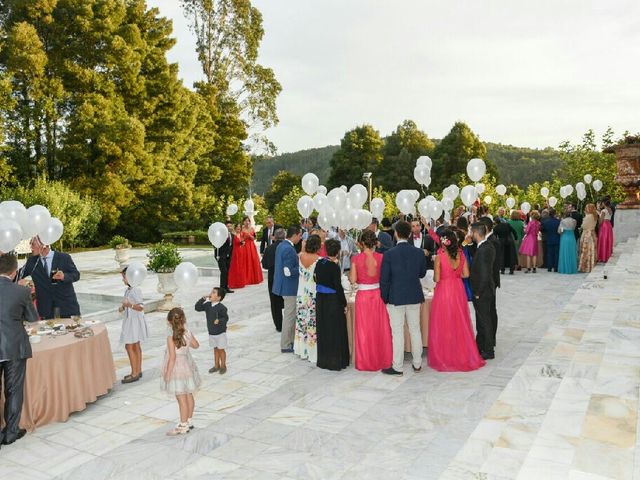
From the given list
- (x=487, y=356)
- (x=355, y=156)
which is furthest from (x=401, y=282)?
(x=355, y=156)

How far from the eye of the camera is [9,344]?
14.7ft

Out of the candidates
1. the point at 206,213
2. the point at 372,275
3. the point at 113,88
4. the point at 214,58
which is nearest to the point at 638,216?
the point at 372,275

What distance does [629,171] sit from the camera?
15031mm

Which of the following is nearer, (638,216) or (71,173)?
(638,216)

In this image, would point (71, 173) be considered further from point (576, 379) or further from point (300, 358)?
point (576, 379)

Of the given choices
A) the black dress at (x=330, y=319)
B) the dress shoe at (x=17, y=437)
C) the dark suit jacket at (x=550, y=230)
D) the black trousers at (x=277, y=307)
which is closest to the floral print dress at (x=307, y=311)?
the black dress at (x=330, y=319)

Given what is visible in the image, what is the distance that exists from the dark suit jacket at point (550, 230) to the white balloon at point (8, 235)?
11.8 metres

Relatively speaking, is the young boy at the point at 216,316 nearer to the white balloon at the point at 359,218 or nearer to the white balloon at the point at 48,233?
the white balloon at the point at 48,233

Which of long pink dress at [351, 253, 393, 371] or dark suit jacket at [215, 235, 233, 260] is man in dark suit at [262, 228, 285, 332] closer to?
long pink dress at [351, 253, 393, 371]

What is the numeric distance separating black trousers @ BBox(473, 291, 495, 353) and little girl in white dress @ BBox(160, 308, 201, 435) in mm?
3582

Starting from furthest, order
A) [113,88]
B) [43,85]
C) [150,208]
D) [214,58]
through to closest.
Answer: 1. [214,58]
2. [150,208]
3. [113,88]
4. [43,85]

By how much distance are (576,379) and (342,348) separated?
8.52 ft

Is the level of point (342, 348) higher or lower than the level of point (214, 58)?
lower

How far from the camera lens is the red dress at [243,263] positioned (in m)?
12.5
